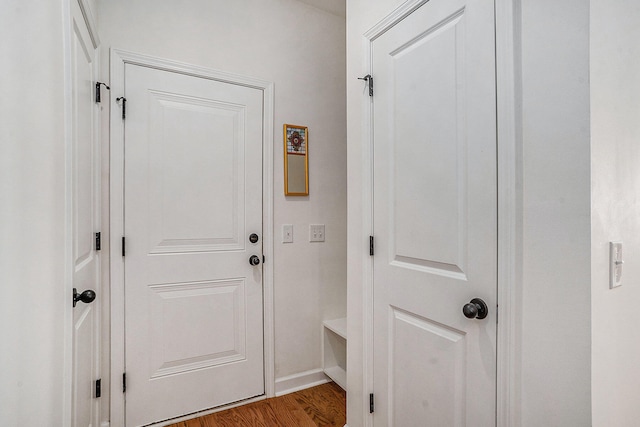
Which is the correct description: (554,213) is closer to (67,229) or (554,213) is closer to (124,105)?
(67,229)

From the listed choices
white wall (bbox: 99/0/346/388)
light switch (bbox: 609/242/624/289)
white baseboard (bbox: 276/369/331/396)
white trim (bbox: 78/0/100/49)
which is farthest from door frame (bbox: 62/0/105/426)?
light switch (bbox: 609/242/624/289)

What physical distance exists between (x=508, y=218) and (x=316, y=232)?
149cm

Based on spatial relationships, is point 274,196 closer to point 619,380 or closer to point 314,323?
point 314,323

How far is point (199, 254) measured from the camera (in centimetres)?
197

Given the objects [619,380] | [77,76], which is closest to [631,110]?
[619,380]

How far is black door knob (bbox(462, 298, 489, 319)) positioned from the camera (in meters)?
1.04

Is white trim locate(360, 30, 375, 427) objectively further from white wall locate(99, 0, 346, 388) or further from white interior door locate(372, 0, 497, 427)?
white wall locate(99, 0, 346, 388)

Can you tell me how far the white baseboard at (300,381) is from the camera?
2199 millimetres

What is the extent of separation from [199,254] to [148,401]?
2.73ft

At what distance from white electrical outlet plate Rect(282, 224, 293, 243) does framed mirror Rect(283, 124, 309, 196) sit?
0.70 feet

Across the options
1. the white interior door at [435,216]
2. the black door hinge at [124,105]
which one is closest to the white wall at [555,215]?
the white interior door at [435,216]

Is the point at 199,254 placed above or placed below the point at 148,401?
above

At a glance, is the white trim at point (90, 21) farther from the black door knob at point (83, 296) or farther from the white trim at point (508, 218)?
the white trim at point (508, 218)

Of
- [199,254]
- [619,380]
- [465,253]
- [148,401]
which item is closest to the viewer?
[619,380]
